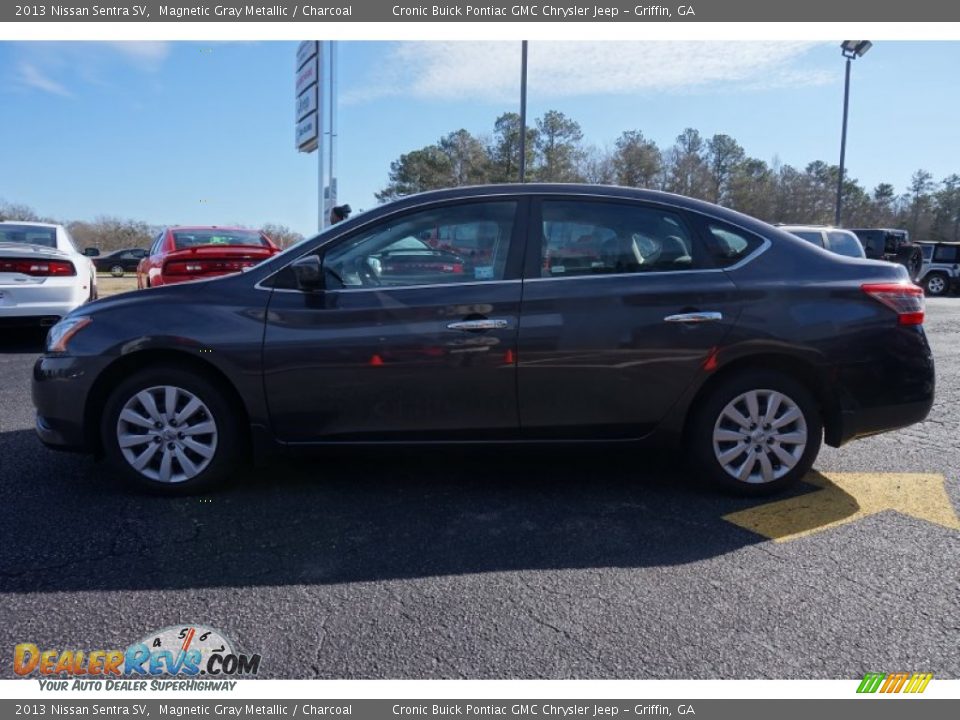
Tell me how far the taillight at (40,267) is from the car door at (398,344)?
224 inches

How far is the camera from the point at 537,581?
9.32 ft

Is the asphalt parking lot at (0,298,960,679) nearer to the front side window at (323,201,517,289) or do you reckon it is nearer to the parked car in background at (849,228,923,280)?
the front side window at (323,201,517,289)

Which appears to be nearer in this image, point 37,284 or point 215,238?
point 37,284

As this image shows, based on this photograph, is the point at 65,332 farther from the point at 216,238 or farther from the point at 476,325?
the point at 216,238

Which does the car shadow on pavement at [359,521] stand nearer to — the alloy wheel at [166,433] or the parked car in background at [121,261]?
the alloy wheel at [166,433]

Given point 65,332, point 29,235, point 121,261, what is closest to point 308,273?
point 65,332

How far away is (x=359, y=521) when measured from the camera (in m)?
3.43

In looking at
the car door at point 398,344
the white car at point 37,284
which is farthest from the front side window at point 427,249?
the white car at point 37,284

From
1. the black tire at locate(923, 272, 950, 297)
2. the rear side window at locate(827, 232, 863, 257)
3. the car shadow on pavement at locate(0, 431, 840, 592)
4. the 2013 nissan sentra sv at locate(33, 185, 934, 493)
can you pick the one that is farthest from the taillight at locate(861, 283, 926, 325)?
the black tire at locate(923, 272, 950, 297)

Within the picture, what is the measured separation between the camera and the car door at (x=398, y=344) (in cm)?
356

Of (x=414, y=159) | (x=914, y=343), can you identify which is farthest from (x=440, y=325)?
(x=414, y=159)

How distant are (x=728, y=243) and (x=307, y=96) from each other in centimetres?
1685

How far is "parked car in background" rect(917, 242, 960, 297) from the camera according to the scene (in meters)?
23.7

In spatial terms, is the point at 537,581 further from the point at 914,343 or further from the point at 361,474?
the point at 914,343
